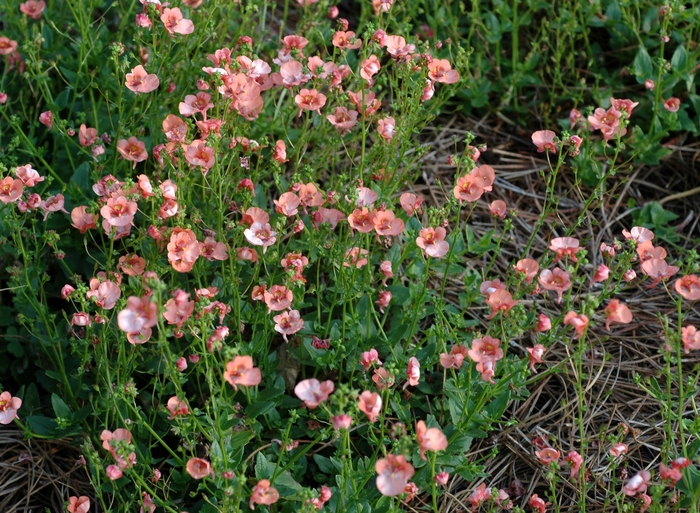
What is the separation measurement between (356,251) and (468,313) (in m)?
0.82

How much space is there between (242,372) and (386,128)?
3.87 ft

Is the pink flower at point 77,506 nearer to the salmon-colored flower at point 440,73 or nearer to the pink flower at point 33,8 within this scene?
the salmon-colored flower at point 440,73

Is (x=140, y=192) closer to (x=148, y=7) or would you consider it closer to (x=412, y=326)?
(x=148, y=7)

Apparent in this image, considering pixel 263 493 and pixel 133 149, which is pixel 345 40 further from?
pixel 263 493

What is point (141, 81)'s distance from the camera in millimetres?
2910

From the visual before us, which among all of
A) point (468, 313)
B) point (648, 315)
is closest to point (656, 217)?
point (648, 315)

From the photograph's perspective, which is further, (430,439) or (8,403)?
(8,403)

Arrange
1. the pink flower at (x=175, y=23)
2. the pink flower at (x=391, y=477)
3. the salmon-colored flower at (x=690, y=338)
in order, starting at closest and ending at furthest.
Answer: the pink flower at (x=391, y=477) < the salmon-colored flower at (x=690, y=338) < the pink flower at (x=175, y=23)

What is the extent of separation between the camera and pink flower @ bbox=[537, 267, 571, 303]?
8.04ft

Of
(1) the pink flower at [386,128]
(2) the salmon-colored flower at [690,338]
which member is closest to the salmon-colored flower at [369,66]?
(1) the pink flower at [386,128]

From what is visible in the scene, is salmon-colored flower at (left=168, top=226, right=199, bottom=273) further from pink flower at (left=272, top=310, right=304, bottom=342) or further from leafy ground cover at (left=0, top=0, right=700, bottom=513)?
pink flower at (left=272, top=310, right=304, bottom=342)

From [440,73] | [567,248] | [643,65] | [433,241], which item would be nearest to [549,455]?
[567,248]

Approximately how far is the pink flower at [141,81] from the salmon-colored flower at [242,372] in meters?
1.22

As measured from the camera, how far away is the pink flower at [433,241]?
2.59 m
